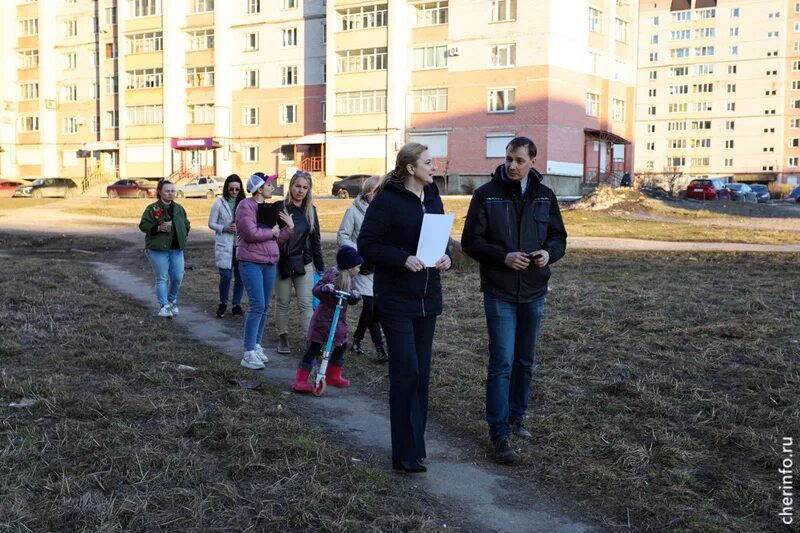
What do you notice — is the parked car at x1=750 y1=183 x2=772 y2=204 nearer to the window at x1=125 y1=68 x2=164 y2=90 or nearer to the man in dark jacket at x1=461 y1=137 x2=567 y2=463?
the window at x1=125 y1=68 x2=164 y2=90

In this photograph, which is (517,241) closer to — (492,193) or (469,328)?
(492,193)

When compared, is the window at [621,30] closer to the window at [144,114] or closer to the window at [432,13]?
the window at [432,13]

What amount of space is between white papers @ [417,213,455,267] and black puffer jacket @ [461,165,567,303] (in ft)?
1.52

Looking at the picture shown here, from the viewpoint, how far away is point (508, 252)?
504 cm

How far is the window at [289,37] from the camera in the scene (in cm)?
5462

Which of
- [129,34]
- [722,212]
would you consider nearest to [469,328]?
[722,212]

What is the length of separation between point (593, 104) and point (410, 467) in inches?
1893

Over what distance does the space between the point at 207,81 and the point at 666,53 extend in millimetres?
69374

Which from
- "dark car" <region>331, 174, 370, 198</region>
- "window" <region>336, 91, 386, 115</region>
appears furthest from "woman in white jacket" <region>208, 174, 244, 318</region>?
"window" <region>336, 91, 386, 115</region>

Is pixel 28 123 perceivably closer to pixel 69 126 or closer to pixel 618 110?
pixel 69 126

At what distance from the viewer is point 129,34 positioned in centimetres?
5909

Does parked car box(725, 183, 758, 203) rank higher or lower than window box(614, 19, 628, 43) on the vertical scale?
lower

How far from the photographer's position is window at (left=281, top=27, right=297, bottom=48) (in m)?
54.6

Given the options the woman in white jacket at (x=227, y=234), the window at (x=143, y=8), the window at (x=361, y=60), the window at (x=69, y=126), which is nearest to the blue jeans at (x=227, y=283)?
the woman in white jacket at (x=227, y=234)
